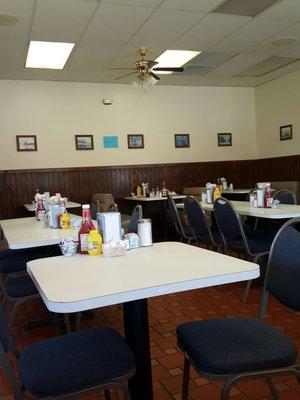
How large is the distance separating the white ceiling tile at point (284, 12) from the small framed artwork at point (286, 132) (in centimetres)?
273

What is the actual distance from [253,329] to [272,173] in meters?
6.59

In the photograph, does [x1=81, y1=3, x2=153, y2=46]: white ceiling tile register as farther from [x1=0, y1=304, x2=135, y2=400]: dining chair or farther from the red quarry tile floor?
[x1=0, y1=304, x2=135, y2=400]: dining chair

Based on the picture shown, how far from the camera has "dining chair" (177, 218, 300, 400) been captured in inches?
47.9

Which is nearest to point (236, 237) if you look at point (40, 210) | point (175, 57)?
point (40, 210)

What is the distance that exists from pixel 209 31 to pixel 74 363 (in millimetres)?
4573

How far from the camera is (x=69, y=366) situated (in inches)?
49.0

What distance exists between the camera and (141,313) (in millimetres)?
1434

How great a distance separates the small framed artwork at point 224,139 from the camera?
7879 millimetres

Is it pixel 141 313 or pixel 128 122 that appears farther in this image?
pixel 128 122

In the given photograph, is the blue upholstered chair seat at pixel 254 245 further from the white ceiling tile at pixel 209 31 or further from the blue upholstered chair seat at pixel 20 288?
the white ceiling tile at pixel 209 31

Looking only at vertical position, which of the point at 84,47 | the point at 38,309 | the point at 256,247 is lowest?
the point at 38,309

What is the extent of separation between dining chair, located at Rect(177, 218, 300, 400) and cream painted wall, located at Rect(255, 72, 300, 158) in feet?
19.5

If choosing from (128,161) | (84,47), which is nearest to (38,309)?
(84,47)

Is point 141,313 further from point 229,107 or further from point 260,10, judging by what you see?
point 229,107
